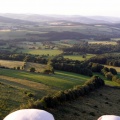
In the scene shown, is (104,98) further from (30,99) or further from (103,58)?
(103,58)

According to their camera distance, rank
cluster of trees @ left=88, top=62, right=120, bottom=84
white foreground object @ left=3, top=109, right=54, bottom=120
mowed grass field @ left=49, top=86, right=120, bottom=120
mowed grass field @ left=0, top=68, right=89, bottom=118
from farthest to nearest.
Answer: cluster of trees @ left=88, top=62, right=120, bottom=84 < mowed grass field @ left=49, top=86, right=120, bottom=120 < mowed grass field @ left=0, top=68, right=89, bottom=118 < white foreground object @ left=3, top=109, right=54, bottom=120

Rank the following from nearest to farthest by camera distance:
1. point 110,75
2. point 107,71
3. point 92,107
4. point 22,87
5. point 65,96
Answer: point 92,107 → point 65,96 → point 22,87 → point 110,75 → point 107,71

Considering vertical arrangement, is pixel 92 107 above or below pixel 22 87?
below

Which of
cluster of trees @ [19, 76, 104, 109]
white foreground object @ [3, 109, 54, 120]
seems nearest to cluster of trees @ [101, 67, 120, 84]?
cluster of trees @ [19, 76, 104, 109]

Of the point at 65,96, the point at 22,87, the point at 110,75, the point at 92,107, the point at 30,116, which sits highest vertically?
the point at 30,116

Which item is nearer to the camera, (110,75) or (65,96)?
(65,96)

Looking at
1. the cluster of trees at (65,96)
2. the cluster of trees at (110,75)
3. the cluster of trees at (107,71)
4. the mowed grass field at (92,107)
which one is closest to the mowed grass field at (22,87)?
the cluster of trees at (65,96)

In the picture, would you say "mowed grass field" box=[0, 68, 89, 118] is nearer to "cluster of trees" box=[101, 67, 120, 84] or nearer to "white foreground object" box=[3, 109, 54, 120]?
"cluster of trees" box=[101, 67, 120, 84]

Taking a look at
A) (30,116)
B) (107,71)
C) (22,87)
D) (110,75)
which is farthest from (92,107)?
(107,71)

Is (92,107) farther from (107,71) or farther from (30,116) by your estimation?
(107,71)
